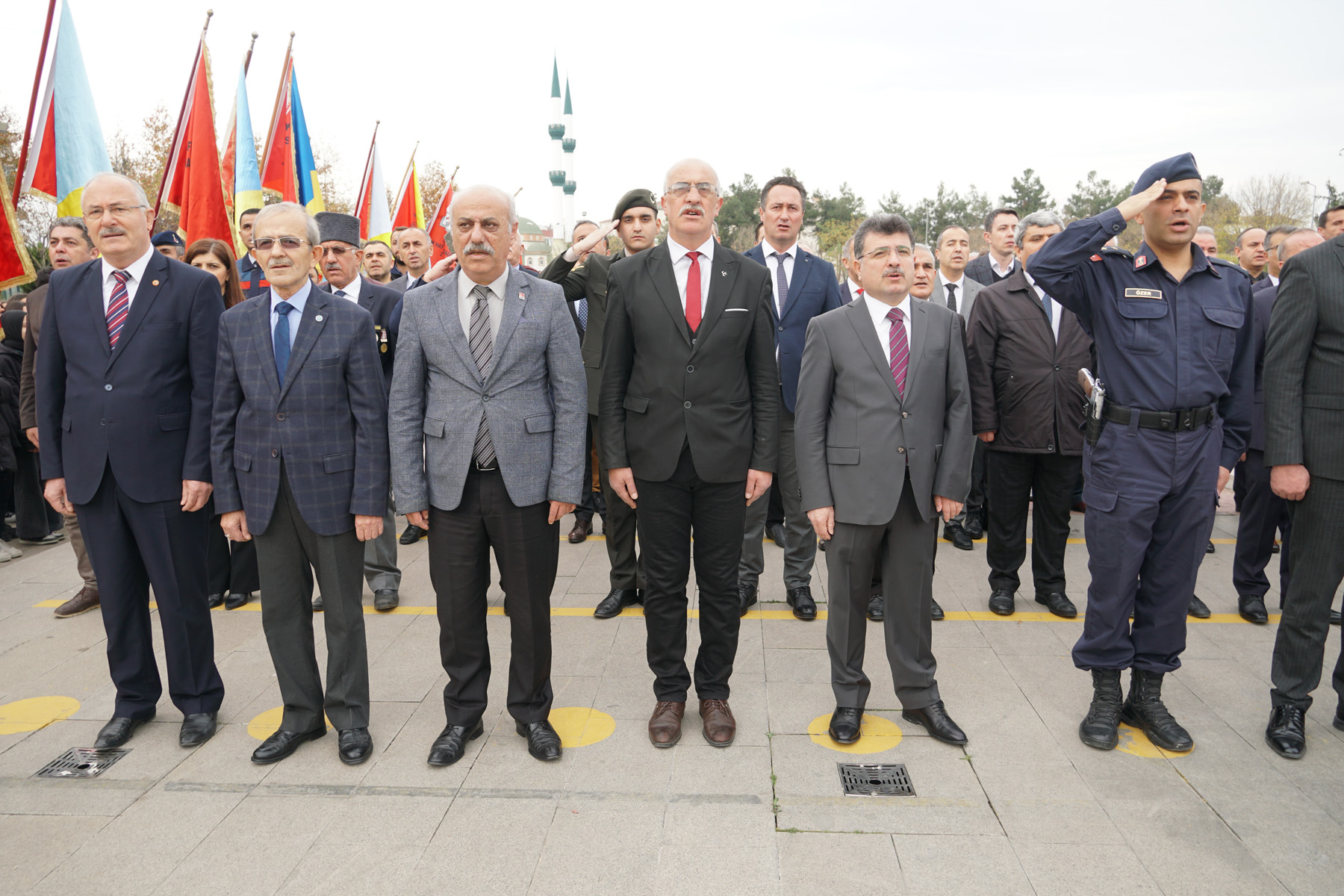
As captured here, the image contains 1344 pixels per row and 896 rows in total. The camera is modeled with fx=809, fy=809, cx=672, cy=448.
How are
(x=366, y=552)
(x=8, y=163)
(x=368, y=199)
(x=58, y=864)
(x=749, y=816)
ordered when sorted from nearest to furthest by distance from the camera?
(x=58, y=864) < (x=749, y=816) < (x=366, y=552) < (x=368, y=199) < (x=8, y=163)

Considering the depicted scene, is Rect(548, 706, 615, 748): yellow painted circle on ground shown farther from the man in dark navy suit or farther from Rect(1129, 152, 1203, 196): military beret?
Rect(1129, 152, 1203, 196): military beret

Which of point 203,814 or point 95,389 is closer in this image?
point 203,814

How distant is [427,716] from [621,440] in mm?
1606

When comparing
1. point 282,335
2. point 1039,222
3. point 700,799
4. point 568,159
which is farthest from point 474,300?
point 568,159

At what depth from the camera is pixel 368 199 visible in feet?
39.0

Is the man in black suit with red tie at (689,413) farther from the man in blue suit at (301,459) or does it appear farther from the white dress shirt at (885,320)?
the man in blue suit at (301,459)

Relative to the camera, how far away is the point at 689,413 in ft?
11.0

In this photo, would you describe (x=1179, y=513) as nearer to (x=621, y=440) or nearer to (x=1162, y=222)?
(x=1162, y=222)

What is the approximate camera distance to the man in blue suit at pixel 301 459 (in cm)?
332

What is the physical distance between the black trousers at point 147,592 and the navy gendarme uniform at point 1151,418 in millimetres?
3875

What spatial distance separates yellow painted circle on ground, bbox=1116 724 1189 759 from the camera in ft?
10.9

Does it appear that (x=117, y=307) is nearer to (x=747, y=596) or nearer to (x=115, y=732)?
(x=115, y=732)

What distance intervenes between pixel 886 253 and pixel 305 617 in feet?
9.65

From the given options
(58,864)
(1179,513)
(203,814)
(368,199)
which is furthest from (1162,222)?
(368,199)
